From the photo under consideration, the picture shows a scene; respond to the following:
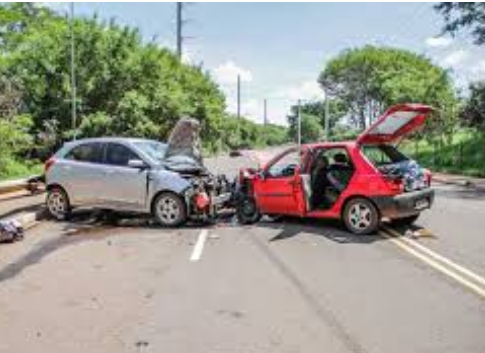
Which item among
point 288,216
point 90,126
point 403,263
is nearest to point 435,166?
point 90,126

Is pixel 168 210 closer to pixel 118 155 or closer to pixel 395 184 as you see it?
pixel 118 155

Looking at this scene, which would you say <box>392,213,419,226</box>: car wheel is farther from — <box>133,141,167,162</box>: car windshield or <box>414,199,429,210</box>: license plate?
<box>133,141,167,162</box>: car windshield

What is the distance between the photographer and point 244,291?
962cm

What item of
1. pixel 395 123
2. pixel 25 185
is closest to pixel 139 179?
Answer: pixel 395 123

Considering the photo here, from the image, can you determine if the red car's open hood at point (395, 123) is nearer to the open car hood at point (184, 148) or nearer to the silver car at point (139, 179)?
the silver car at point (139, 179)

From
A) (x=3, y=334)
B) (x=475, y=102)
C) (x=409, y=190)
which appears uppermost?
(x=475, y=102)

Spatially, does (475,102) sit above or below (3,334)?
above

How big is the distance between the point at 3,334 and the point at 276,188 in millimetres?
8466

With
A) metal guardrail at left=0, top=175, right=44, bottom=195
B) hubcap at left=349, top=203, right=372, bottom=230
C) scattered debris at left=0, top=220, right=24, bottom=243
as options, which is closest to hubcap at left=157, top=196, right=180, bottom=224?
scattered debris at left=0, top=220, right=24, bottom=243

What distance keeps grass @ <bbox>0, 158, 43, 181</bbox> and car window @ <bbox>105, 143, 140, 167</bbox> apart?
12.9 meters

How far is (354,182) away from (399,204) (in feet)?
2.76

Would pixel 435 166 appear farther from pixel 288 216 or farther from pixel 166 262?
pixel 166 262

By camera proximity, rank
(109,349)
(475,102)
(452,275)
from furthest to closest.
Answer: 1. (475,102)
2. (452,275)
3. (109,349)

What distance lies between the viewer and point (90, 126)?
36312 mm
